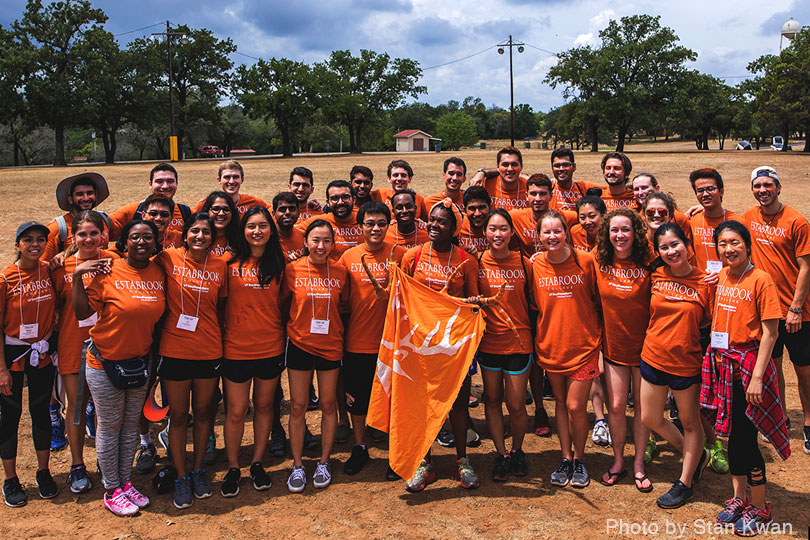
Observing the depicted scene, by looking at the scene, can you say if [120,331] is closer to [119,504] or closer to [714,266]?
[119,504]

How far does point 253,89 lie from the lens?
175ft

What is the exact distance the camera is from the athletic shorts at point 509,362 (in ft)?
15.9

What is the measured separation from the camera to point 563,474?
488 centimetres

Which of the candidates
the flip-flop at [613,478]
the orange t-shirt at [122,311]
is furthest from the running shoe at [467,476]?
the orange t-shirt at [122,311]

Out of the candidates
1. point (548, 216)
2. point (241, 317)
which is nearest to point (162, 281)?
point (241, 317)

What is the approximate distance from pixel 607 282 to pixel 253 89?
5335 centimetres

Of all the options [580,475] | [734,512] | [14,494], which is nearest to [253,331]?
[14,494]

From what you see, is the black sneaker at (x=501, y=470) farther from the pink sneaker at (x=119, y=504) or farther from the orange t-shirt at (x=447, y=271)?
the pink sneaker at (x=119, y=504)

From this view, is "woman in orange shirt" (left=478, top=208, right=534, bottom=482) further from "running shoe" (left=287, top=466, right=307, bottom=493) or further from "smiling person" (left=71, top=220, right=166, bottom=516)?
"smiling person" (left=71, top=220, right=166, bottom=516)

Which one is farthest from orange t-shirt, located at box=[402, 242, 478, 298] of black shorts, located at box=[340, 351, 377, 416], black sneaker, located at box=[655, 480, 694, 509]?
black sneaker, located at box=[655, 480, 694, 509]

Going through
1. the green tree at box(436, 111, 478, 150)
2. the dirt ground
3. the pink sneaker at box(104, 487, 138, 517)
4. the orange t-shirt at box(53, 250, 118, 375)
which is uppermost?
the green tree at box(436, 111, 478, 150)

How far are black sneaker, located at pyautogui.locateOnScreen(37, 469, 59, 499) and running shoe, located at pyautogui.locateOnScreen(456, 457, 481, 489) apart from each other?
3273 millimetres

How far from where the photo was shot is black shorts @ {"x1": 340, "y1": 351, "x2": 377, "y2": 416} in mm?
5051

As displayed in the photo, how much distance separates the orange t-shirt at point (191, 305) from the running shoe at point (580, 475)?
3.01 meters
